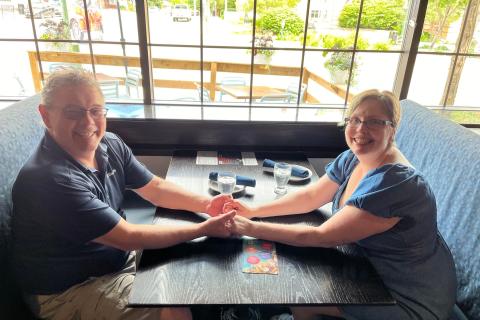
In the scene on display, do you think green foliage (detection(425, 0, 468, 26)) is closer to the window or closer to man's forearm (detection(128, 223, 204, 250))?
the window

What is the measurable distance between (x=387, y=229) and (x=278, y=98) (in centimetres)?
160

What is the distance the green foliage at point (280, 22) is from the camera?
2.24 metres

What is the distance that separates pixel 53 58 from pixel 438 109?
2.76 metres

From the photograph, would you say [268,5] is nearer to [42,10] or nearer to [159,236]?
[42,10]

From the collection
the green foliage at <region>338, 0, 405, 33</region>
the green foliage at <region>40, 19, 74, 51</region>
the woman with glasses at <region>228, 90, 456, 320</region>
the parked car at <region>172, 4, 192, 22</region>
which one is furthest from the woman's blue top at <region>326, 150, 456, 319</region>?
the green foliage at <region>40, 19, 74, 51</region>

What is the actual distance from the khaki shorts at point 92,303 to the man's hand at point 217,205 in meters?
0.38

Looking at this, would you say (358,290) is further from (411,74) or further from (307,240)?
(411,74)

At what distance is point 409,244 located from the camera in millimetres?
1162

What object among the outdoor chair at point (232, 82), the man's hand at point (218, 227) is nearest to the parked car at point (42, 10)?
the outdoor chair at point (232, 82)

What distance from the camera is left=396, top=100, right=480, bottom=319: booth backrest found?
48.5 inches

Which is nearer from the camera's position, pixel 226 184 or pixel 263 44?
pixel 226 184

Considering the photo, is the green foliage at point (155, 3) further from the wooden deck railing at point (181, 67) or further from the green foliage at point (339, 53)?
the green foliage at point (339, 53)

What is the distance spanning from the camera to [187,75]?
2.43m

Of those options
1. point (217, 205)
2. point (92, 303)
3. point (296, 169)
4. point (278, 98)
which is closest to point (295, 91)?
point (278, 98)
